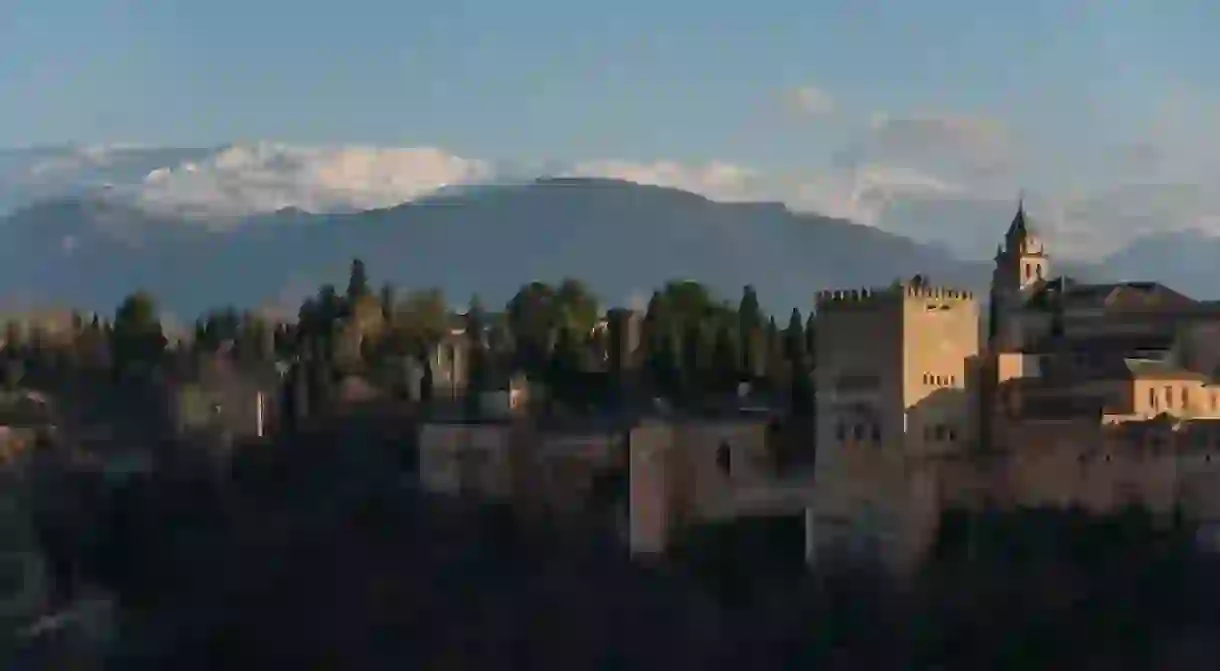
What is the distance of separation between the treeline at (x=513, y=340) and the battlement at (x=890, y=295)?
2.51 meters

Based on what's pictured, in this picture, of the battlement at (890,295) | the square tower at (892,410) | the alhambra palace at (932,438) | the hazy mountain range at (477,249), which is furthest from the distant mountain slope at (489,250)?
the square tower at (892,410)

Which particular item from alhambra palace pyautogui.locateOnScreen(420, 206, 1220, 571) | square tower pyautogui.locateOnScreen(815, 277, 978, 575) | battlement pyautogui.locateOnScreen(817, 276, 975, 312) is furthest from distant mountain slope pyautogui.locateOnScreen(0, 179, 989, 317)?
square tower pyautogui.locateOnScreen(815, 277, 978, 575)

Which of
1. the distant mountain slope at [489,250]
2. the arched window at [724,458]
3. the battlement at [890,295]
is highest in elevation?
the distant mountain slope at [489,250]

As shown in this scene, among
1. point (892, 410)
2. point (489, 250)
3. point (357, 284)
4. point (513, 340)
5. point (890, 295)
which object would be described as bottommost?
point (892, 410)

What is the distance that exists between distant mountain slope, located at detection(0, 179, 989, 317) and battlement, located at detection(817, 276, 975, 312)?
206 ft

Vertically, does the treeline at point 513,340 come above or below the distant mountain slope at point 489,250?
below

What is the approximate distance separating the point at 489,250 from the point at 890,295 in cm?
8499

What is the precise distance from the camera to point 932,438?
67.4 feet

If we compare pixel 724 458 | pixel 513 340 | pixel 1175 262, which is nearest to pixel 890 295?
pixel 724 458

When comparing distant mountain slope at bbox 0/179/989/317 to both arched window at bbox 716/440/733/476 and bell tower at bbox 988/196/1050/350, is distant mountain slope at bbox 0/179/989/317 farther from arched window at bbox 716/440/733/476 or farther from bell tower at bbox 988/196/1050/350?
arched window at bbox 716/440/733/476

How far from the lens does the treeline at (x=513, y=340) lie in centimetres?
2820

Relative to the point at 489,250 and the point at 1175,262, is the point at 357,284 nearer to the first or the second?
the point at 1175,262

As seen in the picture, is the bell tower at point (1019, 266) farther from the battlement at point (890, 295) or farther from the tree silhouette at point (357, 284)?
the tree silhouette at point (357, 284)

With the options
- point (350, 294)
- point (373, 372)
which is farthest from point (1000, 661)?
point (350, 294)
